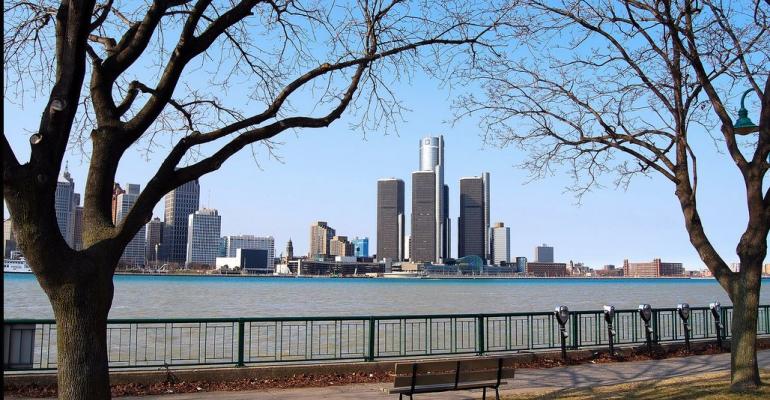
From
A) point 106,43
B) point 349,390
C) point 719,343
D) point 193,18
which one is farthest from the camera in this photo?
point 719,343

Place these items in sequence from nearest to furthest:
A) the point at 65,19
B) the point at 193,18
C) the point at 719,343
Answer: the point at 65,19 → the point at 193,18 → the point at 719,343

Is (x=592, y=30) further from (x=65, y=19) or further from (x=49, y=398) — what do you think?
(x=49, y=398)

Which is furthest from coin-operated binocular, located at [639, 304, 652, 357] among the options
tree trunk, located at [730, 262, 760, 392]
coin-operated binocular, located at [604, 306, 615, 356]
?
tree trunk, located at [730, 262, 760, 392]

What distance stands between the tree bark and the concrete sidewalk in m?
4.63

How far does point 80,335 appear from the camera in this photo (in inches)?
253

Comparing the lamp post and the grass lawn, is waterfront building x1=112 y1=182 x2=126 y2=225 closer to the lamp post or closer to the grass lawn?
the grass lawn

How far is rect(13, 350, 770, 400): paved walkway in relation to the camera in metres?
11.1

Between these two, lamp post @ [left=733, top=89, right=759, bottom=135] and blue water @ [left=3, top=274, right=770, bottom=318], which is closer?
lamp post @ [left=733, top=89, right=759, bottom=135]

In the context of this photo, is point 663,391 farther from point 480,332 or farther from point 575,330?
point 575,330

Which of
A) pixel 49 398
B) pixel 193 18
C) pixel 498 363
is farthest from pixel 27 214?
→ pixel 498 363

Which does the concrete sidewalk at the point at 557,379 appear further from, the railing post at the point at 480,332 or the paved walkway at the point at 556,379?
the railing post at the point at 480,332

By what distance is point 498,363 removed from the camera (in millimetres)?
10016

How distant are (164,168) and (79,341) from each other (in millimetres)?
1829

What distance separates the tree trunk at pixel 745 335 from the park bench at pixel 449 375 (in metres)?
3.74
